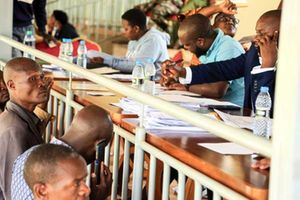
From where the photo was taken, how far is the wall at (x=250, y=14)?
6641 millimetres

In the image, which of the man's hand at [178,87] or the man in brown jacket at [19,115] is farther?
the man's hand at [178,87]

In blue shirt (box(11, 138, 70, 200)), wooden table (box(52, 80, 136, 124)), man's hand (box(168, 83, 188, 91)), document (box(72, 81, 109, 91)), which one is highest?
man's hand (box(168, 83, 188, 91))

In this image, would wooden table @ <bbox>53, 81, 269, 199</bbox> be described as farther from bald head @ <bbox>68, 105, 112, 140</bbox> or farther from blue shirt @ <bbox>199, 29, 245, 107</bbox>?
blue shirt @ <bbox>199, 29, 245, 107</bbox>

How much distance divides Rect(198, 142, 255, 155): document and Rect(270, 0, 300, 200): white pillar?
668 millimetres

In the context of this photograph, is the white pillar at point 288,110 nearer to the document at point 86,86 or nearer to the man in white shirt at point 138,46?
the document at point 86,86

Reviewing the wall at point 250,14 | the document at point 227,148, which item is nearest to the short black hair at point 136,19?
the wall at point 250,14

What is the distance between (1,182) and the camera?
2.52 m

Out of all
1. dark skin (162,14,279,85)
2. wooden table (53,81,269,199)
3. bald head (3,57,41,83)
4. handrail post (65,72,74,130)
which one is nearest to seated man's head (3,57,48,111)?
bald head (3,57,41,83)

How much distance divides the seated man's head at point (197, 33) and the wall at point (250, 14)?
110 inches

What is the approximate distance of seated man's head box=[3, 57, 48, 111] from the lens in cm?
288

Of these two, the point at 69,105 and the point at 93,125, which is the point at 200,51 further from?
the point at 93,125

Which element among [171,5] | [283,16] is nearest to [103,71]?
[283,16]

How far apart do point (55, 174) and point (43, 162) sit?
0.06 m

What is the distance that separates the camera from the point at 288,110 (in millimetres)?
1384
